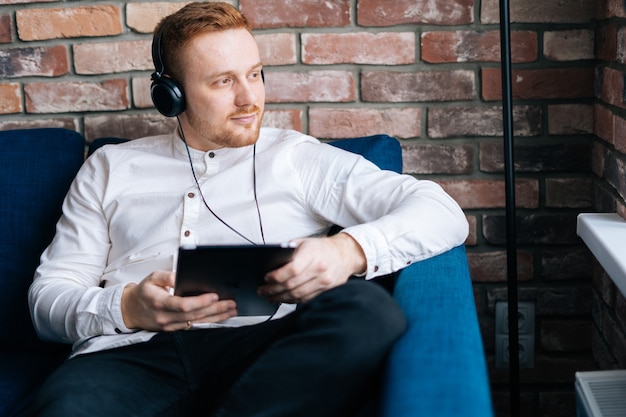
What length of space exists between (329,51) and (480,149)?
44 cm

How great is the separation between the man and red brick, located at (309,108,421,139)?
0.79ft

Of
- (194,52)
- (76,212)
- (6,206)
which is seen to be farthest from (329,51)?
(6,206)

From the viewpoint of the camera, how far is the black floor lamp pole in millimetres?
1590

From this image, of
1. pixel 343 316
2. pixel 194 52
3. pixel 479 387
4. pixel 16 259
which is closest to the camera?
pixel 479 387

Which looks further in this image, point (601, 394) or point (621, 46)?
point (621, 46)

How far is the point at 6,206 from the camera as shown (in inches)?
68.8

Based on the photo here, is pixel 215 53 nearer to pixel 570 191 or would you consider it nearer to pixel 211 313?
pixel 211 313

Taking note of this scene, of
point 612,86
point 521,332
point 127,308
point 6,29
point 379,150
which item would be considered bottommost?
point 521,332

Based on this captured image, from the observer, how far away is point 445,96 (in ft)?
6.19

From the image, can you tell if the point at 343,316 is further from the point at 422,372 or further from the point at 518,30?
the point at 518,30

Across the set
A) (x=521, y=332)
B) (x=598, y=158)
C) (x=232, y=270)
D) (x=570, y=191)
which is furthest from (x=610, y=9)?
(x=232, y=270)

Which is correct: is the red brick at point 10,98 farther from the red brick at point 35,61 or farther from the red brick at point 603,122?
the red brick at point 603,122

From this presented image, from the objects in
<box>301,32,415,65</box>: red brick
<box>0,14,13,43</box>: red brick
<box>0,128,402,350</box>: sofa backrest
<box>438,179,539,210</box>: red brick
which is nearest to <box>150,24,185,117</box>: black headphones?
<box>0,128,402,350</box>: sofa backrest

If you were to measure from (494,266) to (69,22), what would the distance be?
1.22 meters
